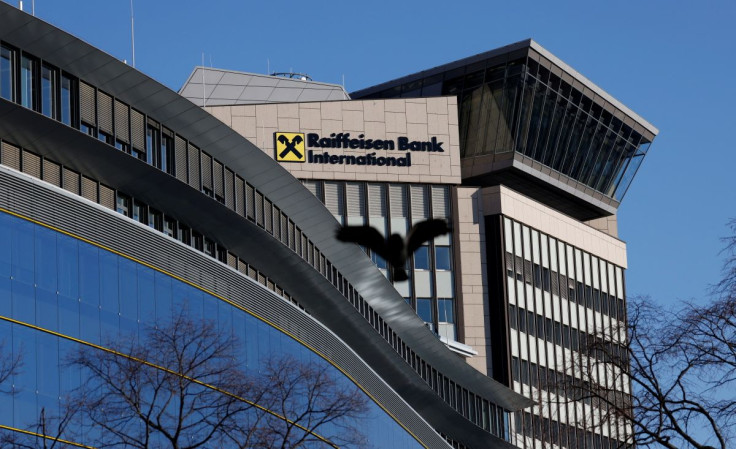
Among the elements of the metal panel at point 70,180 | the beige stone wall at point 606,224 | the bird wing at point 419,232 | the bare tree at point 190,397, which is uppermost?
the beige stone wall at point 606,224

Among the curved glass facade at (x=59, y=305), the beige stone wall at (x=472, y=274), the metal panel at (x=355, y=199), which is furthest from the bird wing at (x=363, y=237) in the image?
the curved glass facade at (x=59, y=305)

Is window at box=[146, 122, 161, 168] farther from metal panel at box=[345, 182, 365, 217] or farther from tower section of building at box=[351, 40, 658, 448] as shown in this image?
tower section of building at box=[351, 40, 658, 448]

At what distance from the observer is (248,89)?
10569 centimetres

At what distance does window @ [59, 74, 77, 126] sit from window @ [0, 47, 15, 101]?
8.72ft

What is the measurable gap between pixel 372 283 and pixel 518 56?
35460 mm

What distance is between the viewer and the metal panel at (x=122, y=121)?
4984cm

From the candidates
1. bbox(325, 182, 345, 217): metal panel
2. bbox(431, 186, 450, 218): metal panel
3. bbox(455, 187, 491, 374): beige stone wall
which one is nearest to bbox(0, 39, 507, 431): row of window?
bbox(325, 182, 345, 217): metal panel

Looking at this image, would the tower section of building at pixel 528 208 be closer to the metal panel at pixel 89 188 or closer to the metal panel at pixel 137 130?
the metal panel at pixel 137 130

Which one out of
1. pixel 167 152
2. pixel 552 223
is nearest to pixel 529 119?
pixel 552 223

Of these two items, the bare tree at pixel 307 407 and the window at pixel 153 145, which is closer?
the bare tree at pixel 307 407

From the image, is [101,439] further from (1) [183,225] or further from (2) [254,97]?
(2) [254,97]

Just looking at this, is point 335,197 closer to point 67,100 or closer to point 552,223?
point 552,223

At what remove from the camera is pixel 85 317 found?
4259cm

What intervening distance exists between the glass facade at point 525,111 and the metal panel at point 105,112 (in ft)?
188
